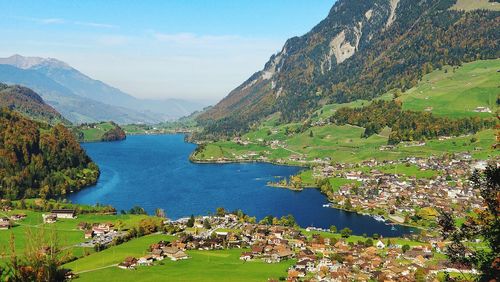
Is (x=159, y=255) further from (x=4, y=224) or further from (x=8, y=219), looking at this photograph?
(x=8, y=219)

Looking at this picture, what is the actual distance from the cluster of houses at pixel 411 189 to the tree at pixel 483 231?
82.7 metres

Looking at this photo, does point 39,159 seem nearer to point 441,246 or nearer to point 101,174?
point 101,174

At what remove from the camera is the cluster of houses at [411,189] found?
108 metres

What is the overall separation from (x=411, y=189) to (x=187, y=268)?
72557mm

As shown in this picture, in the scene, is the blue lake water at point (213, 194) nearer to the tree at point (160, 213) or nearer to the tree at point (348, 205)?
the tree at point (348, 205)

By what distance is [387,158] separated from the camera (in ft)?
531

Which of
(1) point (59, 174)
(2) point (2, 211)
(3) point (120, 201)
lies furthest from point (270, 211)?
(1) point (59, 174)

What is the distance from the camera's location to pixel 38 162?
146 metres

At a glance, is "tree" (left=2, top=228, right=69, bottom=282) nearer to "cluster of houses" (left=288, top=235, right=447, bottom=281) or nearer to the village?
the village

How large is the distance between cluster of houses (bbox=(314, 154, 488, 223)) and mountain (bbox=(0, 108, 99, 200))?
7249cm

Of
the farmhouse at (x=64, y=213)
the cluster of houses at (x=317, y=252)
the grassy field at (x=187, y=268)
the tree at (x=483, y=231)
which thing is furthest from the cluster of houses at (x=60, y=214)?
the tree at (x=483, y=231)

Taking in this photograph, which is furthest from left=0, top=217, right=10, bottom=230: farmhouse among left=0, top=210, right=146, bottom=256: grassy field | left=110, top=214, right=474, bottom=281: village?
left=110, top=214, right=474, bottom=281: village

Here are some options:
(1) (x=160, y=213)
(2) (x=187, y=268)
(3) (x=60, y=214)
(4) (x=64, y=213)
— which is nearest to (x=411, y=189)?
(1) (x=160, y=213)

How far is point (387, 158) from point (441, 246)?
285 feet
